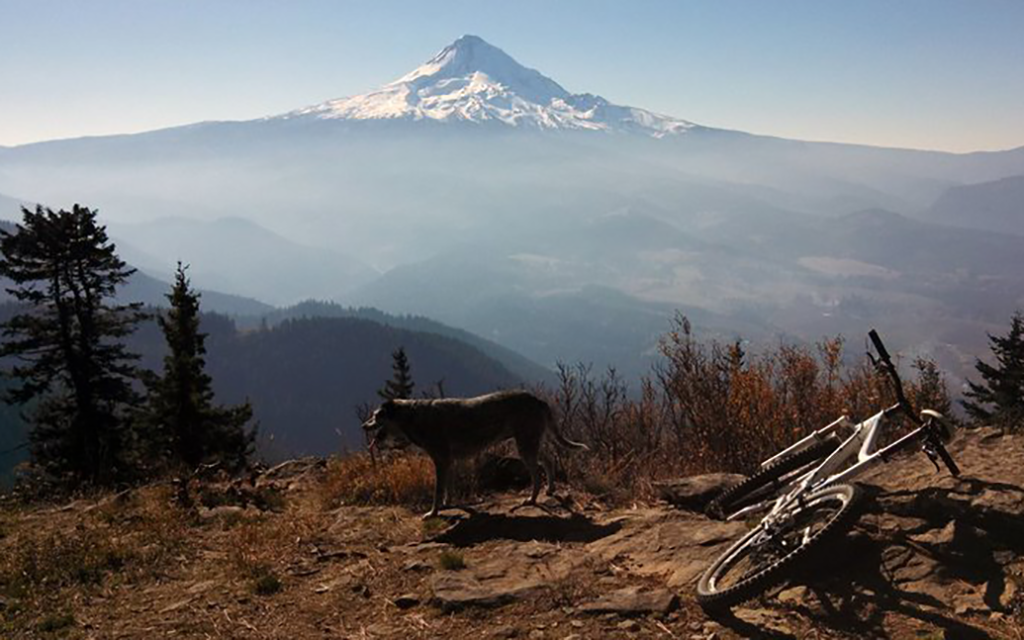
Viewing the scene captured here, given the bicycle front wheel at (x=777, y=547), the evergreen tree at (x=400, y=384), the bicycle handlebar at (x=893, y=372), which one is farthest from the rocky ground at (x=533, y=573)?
the evergreen tree at (x=400, y=384)

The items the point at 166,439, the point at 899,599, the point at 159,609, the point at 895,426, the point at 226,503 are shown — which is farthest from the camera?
the point at 166,439

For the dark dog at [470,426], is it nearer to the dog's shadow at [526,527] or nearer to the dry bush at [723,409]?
the dog's shadow at [526,527]

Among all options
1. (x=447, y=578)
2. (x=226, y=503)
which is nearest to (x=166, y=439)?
(x=226, y=503)

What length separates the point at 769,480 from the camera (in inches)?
261

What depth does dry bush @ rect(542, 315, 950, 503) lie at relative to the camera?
950 centimetres

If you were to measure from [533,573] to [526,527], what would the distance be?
1.58 meters

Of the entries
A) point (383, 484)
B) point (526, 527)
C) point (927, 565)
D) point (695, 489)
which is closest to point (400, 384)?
point (383, 484)

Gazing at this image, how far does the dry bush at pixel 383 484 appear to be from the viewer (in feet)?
32.2

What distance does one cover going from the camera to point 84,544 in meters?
7.70

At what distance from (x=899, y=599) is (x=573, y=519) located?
158 inches

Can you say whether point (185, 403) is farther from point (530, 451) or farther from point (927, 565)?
point (927, 565)

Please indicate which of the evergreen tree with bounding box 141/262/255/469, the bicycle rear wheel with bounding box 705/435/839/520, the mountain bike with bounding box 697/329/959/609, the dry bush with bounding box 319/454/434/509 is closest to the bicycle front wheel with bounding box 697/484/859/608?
the mountain bike with bounding box 697/329/959/609

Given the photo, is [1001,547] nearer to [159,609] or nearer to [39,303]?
[159,609]

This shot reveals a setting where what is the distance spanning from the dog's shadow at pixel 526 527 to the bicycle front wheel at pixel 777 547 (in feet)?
7.20
